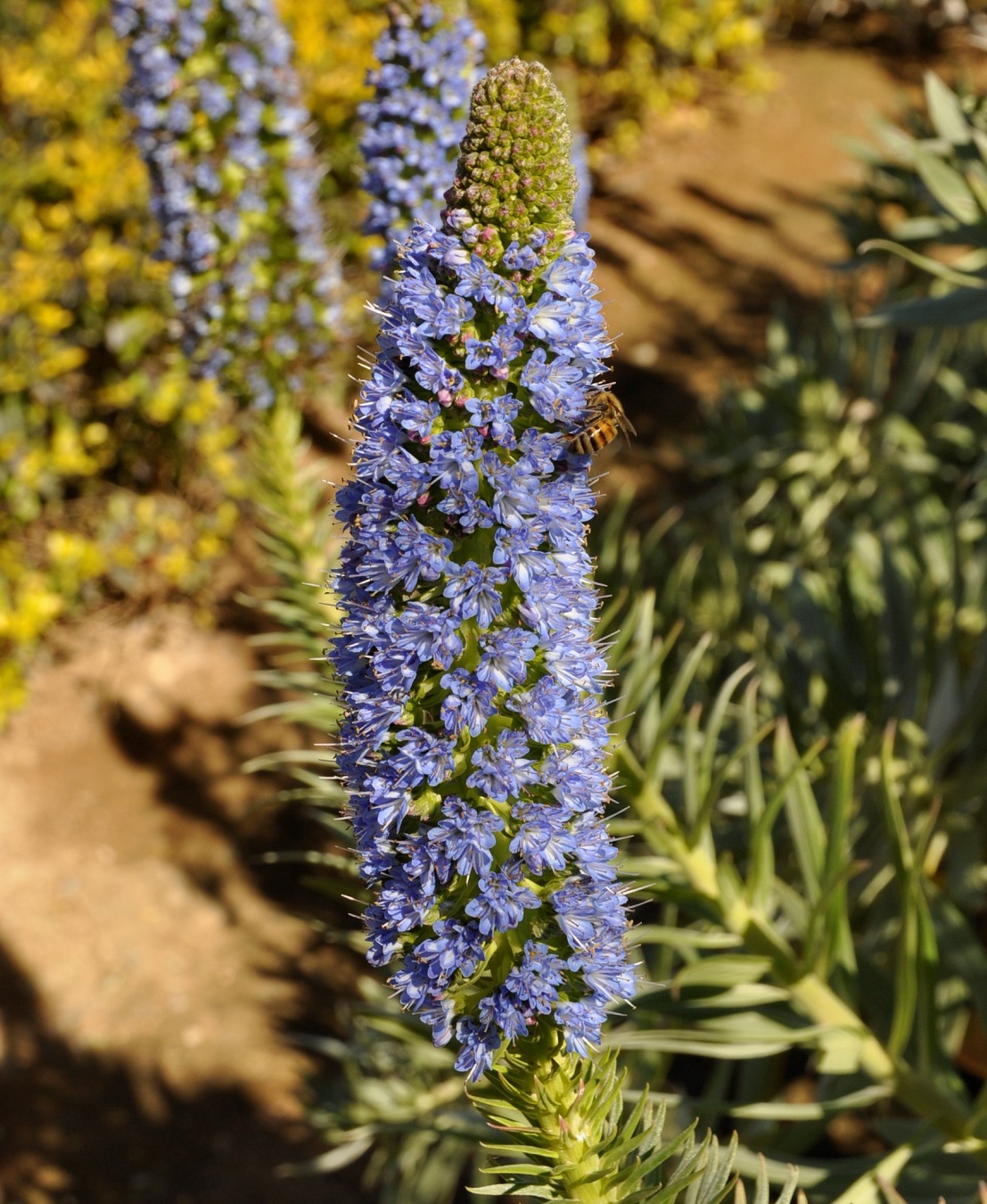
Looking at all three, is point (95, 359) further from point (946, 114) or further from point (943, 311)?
point (943, 311)

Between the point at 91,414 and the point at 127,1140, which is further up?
the point at 91,414

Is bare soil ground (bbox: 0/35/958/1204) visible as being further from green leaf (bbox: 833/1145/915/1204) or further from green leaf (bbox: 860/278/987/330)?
green leaf (bbox: 860/278/987/330)

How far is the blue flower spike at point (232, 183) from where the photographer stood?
10.6 feet

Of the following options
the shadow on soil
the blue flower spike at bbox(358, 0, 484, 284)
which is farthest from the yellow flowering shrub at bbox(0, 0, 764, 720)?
the blue flower spike at bbox(358, 0, 484, 284)

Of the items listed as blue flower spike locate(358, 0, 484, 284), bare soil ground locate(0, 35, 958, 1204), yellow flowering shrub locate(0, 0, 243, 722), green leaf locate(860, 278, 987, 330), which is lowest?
bare soil ground locate(0, 35, 958, 1204)

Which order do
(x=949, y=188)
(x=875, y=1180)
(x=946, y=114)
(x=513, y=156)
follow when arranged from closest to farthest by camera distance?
(x=513, y=156)
(x=875, y=1180)
(x=949, y=188)
(x=946, y=114)

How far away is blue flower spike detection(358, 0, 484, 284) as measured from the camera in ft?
9.51

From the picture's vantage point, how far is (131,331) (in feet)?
19.1

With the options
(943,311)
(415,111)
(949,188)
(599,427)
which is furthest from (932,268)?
(599,427)

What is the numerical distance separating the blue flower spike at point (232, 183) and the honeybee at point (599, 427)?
1898 millimetres

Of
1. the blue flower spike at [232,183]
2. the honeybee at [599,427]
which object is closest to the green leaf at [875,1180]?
the honeybee at [599,427]

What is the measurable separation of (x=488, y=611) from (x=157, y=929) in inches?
154

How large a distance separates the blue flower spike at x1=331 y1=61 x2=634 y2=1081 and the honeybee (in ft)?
0.07

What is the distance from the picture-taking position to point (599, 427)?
1.61 metres
